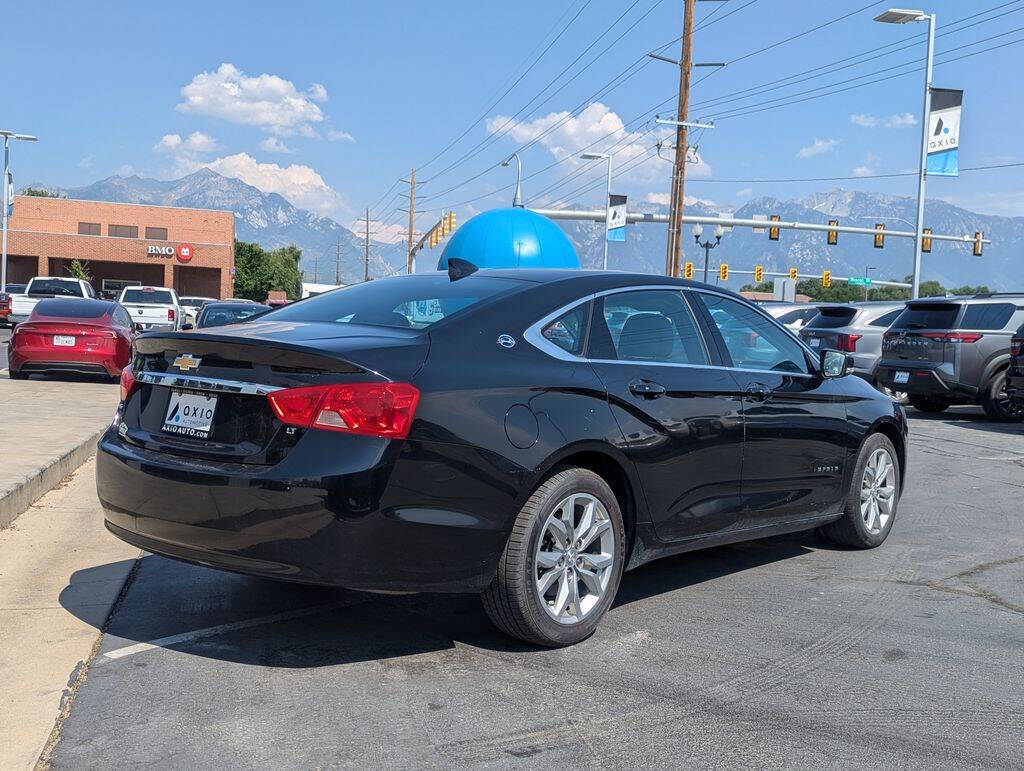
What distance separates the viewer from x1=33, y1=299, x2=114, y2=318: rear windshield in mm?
16703

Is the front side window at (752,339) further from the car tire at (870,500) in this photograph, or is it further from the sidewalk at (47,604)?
the sidewalk at (47,604)

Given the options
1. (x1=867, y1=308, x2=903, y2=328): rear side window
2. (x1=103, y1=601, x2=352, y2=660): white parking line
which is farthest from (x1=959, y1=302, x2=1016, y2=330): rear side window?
(x1=103, y1=601, x2=352, y2=660): white parking line

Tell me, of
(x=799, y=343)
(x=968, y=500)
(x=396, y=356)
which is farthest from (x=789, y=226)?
(x=396, y=356)

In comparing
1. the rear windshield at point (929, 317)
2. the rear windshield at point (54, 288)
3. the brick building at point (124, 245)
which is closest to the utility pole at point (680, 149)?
the rear windshield at point (929, 317)

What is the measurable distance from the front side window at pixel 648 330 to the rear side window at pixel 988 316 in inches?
453

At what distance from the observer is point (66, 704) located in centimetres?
385

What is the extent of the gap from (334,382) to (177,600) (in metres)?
1.82

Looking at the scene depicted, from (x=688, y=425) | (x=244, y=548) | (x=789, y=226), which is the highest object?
(x=789, y=226)

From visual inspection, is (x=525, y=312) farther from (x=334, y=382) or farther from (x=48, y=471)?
(x=48, y=471)

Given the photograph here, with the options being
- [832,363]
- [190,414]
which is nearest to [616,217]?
[832,363]

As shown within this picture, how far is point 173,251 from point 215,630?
68.9 m

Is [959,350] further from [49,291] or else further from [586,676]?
[49,291]

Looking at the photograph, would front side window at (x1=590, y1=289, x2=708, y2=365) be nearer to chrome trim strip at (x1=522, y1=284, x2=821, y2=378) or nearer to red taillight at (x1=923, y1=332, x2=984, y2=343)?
chrome trim strip at (x1=522, y1=284, x2=821, y2=378)

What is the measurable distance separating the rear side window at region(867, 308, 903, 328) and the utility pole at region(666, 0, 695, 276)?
12489 mm
